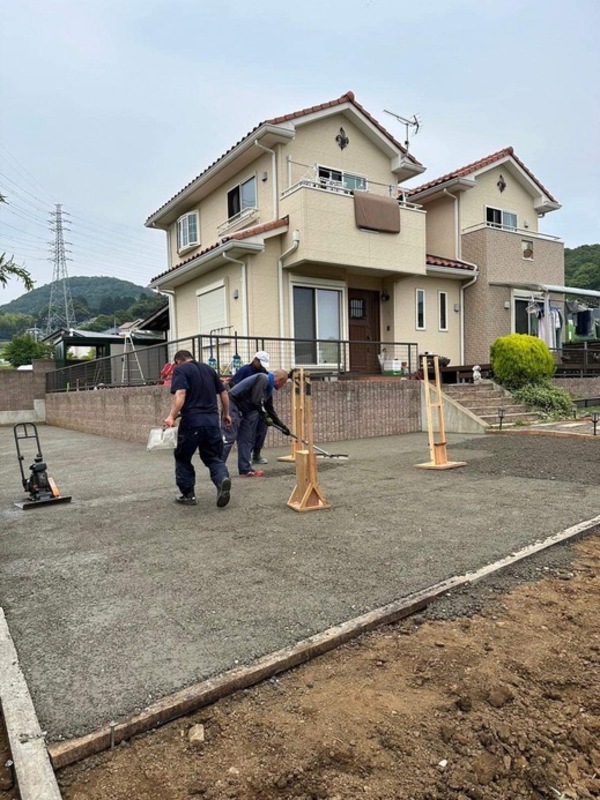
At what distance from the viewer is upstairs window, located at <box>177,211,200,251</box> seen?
59.1 ft

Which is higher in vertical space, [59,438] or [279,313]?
[279,313]

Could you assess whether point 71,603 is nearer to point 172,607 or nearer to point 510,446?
point 172,607

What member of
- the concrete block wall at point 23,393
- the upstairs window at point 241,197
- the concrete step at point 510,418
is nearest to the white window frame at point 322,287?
the upstairs window at point 241,197

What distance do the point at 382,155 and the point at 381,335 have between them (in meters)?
5.64

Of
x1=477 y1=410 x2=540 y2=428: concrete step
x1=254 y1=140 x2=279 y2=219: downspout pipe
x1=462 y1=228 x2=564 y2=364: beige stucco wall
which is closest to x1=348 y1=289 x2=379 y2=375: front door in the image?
x1=254 y1=140 x2=279 y2=219: downspout pipe

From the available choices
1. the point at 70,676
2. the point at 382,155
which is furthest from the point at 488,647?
the point at 382,155

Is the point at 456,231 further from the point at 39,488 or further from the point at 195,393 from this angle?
the point at 39,488

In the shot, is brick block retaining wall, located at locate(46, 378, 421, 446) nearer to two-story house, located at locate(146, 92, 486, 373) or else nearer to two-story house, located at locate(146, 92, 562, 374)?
two-story house, located at locate(146, 92, 562, 374)

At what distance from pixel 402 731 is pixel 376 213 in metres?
13.9

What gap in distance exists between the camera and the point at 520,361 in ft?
45.6

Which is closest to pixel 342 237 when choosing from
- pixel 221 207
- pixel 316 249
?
pixel 316 249

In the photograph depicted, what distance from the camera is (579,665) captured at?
8.29 feet

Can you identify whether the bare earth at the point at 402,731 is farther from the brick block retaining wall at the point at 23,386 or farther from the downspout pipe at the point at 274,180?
the brick block retaining wall at the point at 23,386

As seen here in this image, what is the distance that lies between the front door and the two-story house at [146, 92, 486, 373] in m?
0.03
